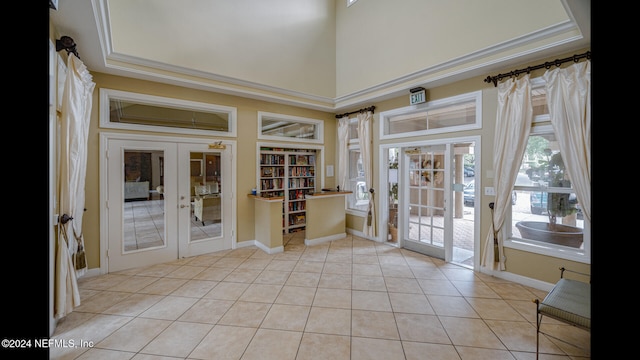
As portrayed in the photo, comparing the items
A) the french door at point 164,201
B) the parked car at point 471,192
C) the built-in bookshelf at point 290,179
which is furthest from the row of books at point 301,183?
the parked car at point 471,192

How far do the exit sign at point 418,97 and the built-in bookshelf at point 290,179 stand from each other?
2524 millimetres

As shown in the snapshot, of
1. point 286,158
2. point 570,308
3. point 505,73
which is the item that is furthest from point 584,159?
point 286,158

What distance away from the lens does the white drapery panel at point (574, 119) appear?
2.89 meters

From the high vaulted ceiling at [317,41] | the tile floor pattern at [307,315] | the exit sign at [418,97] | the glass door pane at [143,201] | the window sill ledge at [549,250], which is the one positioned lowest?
the tile floor pattern at [307,315]

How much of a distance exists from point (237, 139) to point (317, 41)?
8.93 feet

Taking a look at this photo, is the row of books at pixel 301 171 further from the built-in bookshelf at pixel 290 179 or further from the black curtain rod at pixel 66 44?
the black curtain rod at pixel 66 44

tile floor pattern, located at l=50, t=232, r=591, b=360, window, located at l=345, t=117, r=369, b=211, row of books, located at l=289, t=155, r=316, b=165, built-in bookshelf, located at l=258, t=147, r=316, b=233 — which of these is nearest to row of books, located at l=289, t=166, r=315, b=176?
built-in bookshelf, located at l=258, t=147, r=316, b=233

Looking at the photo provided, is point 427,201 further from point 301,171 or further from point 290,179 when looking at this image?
point 290,179

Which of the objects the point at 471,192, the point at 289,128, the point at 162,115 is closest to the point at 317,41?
the point at 289,128

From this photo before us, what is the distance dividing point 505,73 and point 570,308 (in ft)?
9.52

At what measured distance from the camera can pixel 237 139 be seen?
4844 millimetres

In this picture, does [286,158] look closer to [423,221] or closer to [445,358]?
[423,221]

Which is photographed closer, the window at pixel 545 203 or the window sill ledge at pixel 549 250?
the window sill ledge at pixel 549 250

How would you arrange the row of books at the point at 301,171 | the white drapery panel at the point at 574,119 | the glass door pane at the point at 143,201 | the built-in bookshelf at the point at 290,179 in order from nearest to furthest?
the white drapery panel at the point at 574,119, the glass door pane at the point at 143,201, the built-in bookshelf at the point at 290,179, the row of books at the point at 301,171
